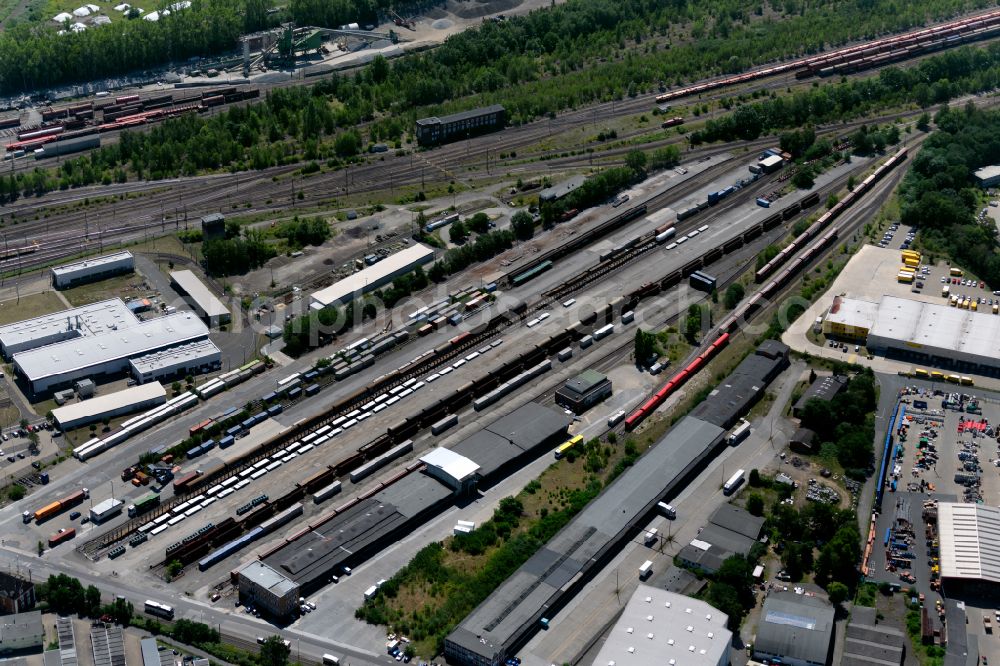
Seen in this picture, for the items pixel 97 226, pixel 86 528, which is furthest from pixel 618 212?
pixel 86 528

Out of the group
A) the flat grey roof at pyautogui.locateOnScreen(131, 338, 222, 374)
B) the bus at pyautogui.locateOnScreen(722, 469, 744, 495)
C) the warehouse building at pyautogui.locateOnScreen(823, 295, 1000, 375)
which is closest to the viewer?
the bus at pyautogui.locateOnScreen(722, 469, 744, 495)

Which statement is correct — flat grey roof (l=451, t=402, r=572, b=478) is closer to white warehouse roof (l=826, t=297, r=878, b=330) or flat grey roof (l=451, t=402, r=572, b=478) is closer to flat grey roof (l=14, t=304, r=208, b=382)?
flat grey roof (l=14, t=304, r=208, b=382)

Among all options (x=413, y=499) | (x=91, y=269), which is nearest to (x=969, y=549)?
(x=413, y=499)

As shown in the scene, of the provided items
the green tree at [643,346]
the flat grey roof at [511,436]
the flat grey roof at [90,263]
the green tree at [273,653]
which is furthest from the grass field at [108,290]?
the green tree at [273,653]

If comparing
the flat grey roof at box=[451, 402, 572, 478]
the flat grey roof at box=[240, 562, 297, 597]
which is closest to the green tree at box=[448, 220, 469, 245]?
the flat grey roof at box=[451, 402, 572, 478]

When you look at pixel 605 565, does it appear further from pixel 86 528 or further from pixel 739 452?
pixel 86 528

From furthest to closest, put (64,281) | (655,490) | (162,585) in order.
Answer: (64,281) → (655,490) → (162,585)
